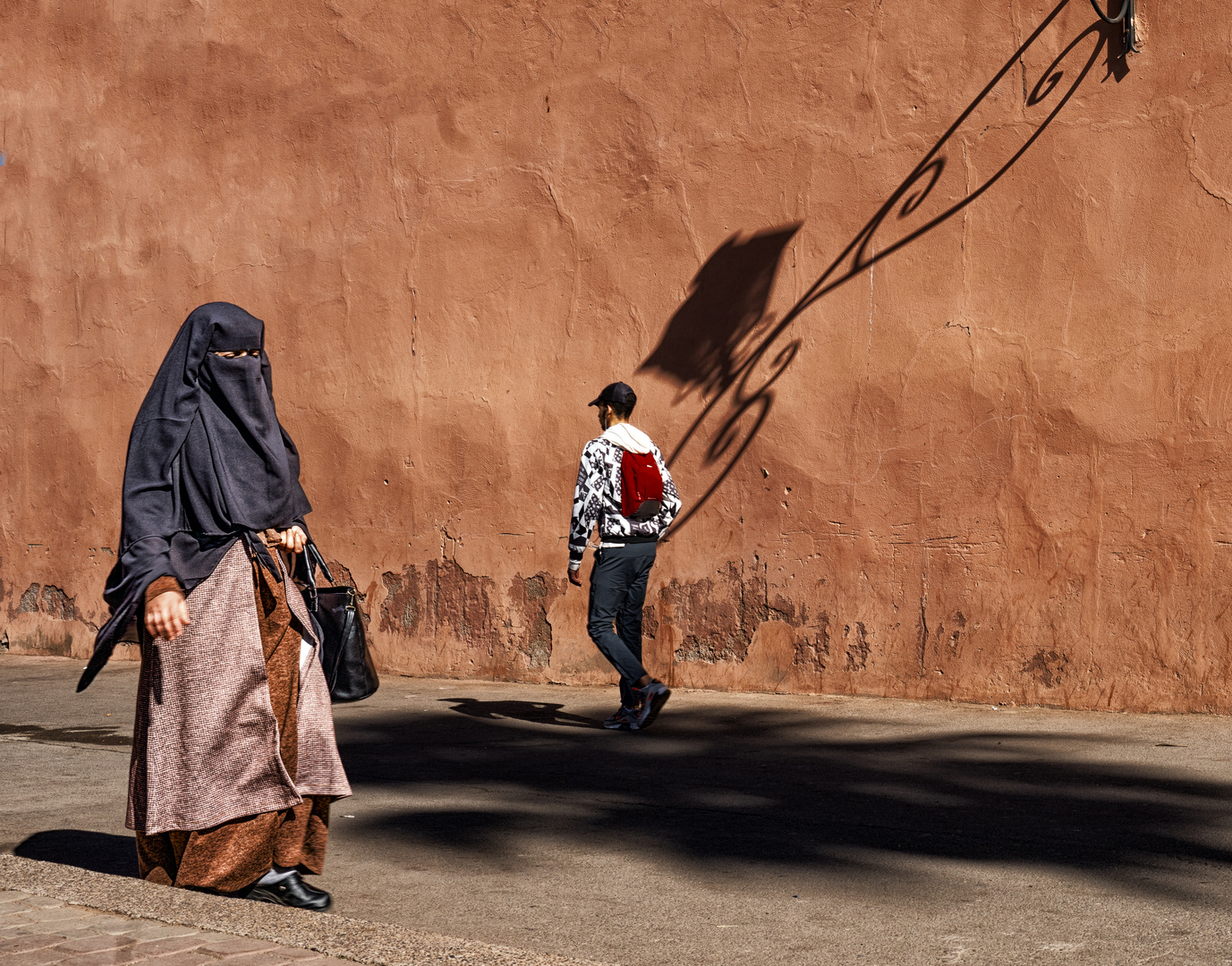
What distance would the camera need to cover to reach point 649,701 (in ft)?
25.1

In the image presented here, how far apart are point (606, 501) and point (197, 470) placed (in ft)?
11.9

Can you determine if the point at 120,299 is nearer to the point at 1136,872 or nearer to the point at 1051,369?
the point at 1051,369

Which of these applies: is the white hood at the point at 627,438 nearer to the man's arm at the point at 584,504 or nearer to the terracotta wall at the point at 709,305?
the man's arm at the point at 584,504

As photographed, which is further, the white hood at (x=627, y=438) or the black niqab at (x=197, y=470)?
the white hood at (x=627, y=438)

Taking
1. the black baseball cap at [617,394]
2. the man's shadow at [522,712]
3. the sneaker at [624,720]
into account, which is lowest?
the man's shadow at [522,712]

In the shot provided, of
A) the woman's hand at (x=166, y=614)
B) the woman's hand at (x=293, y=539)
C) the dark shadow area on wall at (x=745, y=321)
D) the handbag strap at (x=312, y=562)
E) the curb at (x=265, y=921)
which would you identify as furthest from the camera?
the dark shadow area on wall at (x=745, y=321)

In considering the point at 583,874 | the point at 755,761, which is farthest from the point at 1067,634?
the point at 583,874

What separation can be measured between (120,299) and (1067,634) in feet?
24.9

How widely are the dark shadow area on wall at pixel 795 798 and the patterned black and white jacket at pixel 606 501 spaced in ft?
3.43

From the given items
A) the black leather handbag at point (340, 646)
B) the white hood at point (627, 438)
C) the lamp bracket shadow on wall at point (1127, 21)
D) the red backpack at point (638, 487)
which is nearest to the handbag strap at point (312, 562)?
the black leather handbag at point (340, 646)

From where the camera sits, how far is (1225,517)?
7473 millimetres

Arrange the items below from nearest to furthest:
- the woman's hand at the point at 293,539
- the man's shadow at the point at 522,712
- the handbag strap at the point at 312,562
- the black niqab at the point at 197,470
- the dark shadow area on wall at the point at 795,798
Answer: the black niqab at the point at 197,470 < the woman's hand at the point at 293,539 < the handbag strap at the point at 312,562 < the dark shadow area on wall at the point at 795,798 < the man's shadow at the point at 522,712

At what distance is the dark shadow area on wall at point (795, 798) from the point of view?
16.2ft

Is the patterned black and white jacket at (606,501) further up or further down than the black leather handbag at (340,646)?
further up
